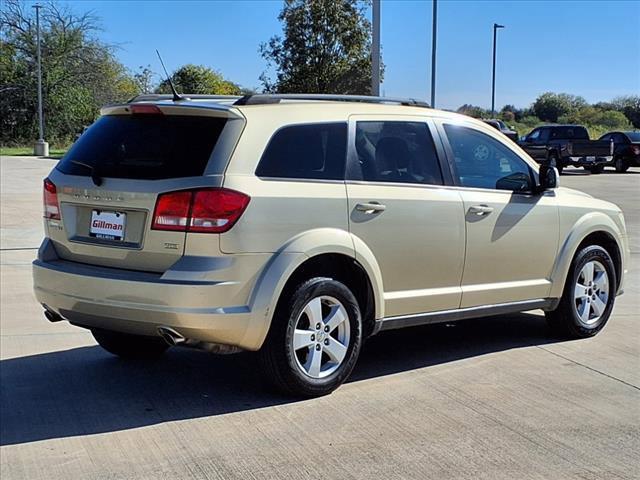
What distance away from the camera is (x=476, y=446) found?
432cm

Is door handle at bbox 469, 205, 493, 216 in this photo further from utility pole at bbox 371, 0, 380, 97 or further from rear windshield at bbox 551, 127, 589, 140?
rear windshield at bbox 551, 127, 589, 140

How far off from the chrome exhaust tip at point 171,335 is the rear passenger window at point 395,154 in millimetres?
1517

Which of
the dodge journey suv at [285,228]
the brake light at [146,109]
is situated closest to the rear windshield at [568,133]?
the dodge journey suv at [285,228]

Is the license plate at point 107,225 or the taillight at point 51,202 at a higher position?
the taillight at point 51,202

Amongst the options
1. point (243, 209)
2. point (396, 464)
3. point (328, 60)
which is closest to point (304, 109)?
point (243, 209)

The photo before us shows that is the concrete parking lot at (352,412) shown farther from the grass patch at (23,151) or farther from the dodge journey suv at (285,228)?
the grass patch at (23,151)

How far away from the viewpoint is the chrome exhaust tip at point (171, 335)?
459cm

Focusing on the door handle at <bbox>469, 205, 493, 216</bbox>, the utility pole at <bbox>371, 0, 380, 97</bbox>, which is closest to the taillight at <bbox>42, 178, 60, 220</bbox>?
the door handle at <bbox>469, 205, 493, 216</bbox>

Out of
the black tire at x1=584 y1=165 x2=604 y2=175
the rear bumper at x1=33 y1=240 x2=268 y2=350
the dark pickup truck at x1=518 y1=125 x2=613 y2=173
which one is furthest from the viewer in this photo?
the black tire at x1=584 y1=165 x2=604 y2=175

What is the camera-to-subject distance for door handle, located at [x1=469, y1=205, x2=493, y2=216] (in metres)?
5.78

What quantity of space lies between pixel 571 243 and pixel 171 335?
3433mm

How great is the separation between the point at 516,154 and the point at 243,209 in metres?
2.69

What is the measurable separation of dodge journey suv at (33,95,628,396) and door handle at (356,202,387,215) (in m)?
0.01

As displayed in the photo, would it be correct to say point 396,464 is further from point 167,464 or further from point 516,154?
point 516,154
